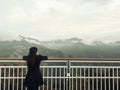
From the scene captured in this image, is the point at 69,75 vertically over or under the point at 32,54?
under

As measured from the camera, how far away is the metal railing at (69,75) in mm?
11508

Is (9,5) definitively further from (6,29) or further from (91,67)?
(91,67)

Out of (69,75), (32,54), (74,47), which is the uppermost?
(32,54)

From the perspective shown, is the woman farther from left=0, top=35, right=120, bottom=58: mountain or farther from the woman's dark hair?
left=0, top=35, right=120, bottom=58: mountain

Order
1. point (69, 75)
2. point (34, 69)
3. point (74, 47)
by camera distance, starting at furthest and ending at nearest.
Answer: point (74, 47)
point (69, 75)
point (34, 69)

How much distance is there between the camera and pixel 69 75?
38.0ft

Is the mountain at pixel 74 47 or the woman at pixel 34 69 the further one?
the mountain at pixel 74 47

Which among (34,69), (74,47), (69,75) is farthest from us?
(74,47)

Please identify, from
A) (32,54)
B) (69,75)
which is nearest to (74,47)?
(69,75)

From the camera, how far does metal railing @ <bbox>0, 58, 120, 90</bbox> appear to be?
11.5 meters

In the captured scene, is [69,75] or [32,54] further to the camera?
[69,75]

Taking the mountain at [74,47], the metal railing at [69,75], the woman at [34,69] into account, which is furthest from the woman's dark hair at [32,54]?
the mountain at [74,47]

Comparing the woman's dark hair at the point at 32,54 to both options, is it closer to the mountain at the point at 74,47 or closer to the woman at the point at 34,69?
the woman at the point at 34,69

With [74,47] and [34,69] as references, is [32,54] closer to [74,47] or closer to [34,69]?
[34,69]
